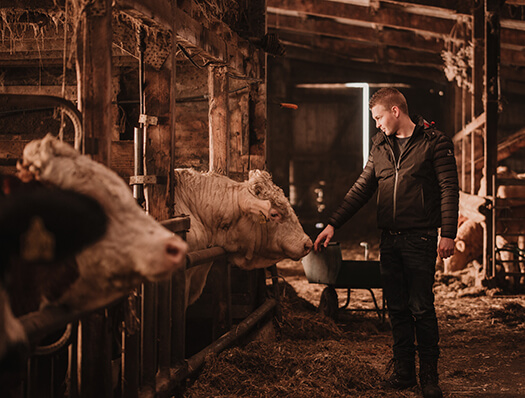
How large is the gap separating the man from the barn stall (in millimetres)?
382

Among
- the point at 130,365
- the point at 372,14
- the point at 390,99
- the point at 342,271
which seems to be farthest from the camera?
the point at 372,14

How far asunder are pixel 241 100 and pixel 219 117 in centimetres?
128

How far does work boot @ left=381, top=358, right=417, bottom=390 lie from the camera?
151 inches

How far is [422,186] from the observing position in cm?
386

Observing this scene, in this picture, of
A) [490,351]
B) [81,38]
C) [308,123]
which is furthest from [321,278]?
[308,123]

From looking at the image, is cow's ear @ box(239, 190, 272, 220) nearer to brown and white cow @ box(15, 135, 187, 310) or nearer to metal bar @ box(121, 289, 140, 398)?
metal bar @ box(121, 289, 140, 398)

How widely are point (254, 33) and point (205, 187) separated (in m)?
2.43

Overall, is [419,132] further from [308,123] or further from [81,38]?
[308,123]

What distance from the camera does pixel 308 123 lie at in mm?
16109

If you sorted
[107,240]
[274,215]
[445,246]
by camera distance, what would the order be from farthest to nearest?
[274,215]
[445,246]
[107,240]

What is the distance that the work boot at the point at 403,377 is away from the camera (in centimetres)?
384

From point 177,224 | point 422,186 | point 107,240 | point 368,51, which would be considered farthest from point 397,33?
point 107,240

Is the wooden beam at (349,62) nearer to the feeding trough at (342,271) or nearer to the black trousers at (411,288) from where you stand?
the feeding trough at (342,271)

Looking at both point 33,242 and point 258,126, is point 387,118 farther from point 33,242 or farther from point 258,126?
point 33,242
